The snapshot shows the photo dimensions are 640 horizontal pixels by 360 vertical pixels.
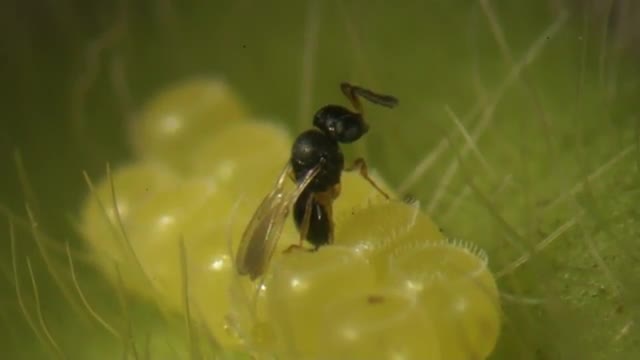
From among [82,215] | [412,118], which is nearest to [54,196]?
[82,215]

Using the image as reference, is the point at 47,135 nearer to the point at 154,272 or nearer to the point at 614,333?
the point at 154,272

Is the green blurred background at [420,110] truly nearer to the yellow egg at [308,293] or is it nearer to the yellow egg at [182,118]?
the yellow egg at [182,118]

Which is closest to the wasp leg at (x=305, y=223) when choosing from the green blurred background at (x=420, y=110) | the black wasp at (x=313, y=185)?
the black wasp at (x=313, y=185)

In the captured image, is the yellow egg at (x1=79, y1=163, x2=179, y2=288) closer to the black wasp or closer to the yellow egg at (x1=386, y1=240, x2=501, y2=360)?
the black wasp

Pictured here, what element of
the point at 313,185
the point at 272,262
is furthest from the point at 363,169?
the point at 272,262

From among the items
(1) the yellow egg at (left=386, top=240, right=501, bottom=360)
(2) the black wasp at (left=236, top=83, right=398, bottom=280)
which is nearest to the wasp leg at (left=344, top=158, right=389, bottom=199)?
(2) the black wasp at (left=236, top=83, right=398, bottom=280)

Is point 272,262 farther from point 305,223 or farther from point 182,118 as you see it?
point 182,118
